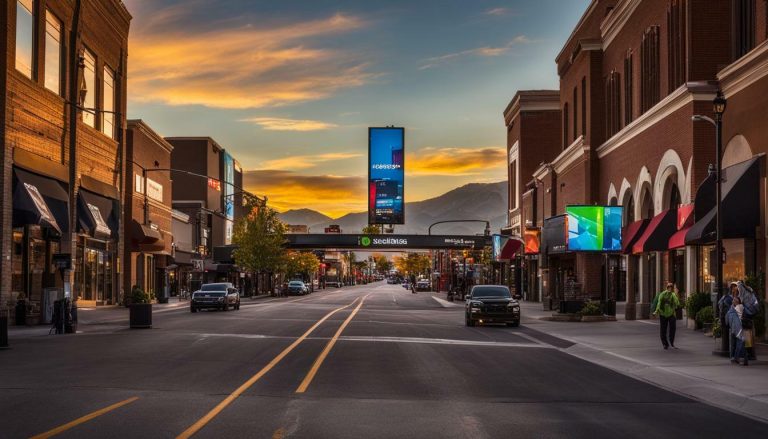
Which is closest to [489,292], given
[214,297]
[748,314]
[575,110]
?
[214,297]

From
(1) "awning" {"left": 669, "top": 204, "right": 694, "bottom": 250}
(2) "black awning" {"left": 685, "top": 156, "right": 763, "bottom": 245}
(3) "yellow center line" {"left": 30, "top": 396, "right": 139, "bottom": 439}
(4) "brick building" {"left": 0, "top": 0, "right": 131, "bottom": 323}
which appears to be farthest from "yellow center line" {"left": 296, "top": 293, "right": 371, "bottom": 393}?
(4) "brick building" {"left": 0, "top": 0, "right": 131, "bottom": 323}

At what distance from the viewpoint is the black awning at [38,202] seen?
36656mm

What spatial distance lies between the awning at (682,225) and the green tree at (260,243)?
6946 cm

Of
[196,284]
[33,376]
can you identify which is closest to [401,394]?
→ [33,376]

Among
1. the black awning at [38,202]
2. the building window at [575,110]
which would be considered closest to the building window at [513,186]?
the building window at [575,110]

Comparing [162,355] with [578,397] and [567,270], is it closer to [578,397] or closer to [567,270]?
[578,397]

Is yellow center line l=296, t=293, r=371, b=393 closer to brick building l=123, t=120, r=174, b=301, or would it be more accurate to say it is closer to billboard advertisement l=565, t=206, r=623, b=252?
billboard advertisement l=565, t=206, r=623, b=252

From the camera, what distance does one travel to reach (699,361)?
2194cm

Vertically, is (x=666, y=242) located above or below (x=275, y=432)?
above

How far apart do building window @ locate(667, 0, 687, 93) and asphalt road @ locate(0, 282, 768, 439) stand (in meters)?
16.2

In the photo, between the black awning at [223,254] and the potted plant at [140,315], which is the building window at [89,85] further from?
the black awning at [223,254]

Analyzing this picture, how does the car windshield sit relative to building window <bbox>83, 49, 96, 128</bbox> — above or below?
below

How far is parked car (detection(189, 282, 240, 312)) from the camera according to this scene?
168 feet

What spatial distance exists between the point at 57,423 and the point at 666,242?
3000 cm
